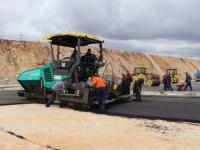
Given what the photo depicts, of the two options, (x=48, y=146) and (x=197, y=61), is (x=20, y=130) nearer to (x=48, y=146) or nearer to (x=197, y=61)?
(x=48, y=146)

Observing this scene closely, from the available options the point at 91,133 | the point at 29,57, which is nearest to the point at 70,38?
the point at 91,133

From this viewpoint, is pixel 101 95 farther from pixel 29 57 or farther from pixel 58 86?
pixel 29 57

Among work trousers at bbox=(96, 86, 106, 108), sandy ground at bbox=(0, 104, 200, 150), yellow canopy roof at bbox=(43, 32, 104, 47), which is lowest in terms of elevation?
sandy ground at bbox=(0, 104, 200, 150)

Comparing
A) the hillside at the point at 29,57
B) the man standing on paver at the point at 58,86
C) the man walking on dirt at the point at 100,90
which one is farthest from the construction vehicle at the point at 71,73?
the hillside at the point at 29,57

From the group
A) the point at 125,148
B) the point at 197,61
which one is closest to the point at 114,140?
the point at 125,148

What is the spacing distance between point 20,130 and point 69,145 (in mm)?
1570

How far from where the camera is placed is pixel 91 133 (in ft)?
17.4

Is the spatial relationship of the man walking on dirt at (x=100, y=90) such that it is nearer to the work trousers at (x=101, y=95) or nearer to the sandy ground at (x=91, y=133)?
the work trousers at (x=101, y=95)

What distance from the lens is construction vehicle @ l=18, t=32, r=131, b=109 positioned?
826cm

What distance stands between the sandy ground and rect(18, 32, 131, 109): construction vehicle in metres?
0.99

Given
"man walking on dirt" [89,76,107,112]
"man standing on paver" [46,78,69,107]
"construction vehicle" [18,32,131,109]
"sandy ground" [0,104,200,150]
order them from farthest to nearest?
1. "man standing on paver" [46,78,69,107]
2. "construction vehicle" [18,32,131,109]
3. "man walking on dirt" [89,76,107,112]
4. "sandy ground" [0,104,200,150]

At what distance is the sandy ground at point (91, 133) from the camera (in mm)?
4434

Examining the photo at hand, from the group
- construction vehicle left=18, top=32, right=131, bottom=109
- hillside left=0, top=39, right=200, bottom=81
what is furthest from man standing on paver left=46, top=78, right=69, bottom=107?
hillside left=0, top=39, right=200, bottom=81

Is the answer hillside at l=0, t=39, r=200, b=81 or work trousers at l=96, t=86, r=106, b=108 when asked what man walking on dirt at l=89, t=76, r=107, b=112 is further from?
hillside at l=0, t=39, r=200, b=81
